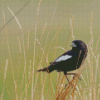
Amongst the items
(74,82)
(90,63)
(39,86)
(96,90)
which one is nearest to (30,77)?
(39,86)

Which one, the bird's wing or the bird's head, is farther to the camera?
the bird's head

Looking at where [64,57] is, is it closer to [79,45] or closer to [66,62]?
[66,62]

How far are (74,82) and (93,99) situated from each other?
0.48 meters

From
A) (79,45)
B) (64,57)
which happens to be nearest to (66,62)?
(64,57)

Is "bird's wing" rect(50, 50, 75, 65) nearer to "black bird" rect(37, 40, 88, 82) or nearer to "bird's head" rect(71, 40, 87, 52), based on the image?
"black bird" rect(37, 40, 88, 82)

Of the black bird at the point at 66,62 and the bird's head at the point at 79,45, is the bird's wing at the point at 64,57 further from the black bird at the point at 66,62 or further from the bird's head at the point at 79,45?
the bird's head at the point at 79,45

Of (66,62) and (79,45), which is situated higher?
(79,45)

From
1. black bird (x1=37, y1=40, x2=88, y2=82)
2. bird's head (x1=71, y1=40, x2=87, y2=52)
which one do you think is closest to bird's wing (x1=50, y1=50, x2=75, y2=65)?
black bird (x1=37, y1=40, x2=88, y2=82)

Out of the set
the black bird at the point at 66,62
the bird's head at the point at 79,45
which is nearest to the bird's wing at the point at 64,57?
the black bird at the point at 66,62

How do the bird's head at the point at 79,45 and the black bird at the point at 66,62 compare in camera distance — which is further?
the bird's head at the point at 79,45

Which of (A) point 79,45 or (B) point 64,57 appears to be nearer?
(B) point 64,57

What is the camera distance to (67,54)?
253cm

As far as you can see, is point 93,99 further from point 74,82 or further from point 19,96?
point 19,96

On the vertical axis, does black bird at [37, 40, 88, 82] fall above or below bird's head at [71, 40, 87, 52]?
below
